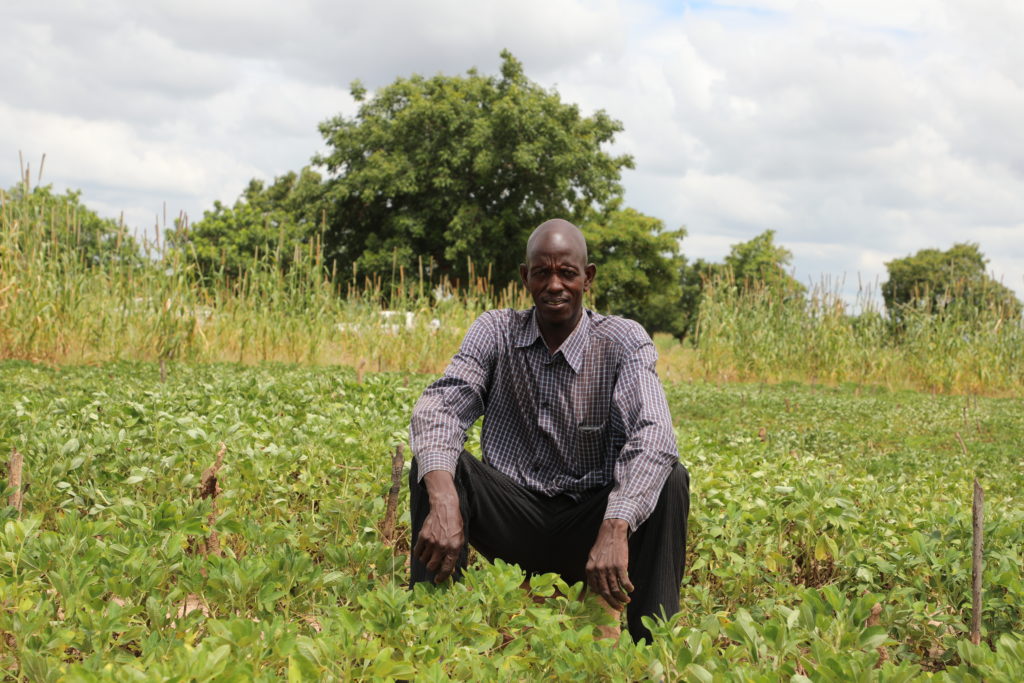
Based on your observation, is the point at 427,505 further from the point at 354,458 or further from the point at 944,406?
the point at 944,406

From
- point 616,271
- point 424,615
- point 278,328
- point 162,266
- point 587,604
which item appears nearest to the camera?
point 424,615

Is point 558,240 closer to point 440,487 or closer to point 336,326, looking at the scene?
point 440,487

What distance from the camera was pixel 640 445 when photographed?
282 cm

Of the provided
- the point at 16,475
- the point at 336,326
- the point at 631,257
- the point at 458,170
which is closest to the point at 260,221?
the point at 458,170

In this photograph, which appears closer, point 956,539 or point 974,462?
point 956,539

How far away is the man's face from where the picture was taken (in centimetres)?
310

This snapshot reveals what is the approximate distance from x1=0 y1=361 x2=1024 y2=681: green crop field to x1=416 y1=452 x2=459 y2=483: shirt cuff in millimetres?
→ 295

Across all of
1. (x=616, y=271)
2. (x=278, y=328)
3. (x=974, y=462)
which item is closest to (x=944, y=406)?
(x=974, y=462)

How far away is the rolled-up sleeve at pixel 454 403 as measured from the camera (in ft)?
9.45

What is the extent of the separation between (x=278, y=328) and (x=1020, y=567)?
10222 millimetres

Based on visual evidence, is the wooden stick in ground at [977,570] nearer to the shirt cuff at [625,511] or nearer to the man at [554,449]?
the man at [554,449]

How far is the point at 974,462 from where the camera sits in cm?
697

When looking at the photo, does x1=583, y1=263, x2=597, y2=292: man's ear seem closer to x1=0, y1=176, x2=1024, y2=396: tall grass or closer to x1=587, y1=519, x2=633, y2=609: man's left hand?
x1=587, y1=519, x2=633, y2=609: man's left hand

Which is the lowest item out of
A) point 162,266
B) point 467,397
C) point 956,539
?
point 956,539
